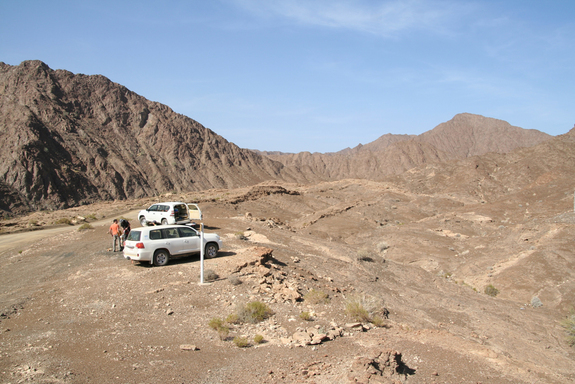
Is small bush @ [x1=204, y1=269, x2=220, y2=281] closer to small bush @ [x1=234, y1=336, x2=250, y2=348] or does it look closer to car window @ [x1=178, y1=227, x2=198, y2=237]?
car window @ [x1=178, y1=227, x2=198, y2=237]

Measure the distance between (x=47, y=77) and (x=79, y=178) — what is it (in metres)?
31.4

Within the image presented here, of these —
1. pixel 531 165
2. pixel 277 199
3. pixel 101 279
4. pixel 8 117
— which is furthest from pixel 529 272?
pixel 8 117

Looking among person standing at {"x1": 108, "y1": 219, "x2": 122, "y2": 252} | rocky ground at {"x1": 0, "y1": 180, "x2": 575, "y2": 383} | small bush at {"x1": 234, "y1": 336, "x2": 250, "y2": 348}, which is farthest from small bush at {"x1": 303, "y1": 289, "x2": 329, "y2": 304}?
person standing at {"x1": 108, "y1": 219, "x2": 122, "y2": 252}

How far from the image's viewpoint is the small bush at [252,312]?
970cm

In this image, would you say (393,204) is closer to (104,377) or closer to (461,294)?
(461,294)

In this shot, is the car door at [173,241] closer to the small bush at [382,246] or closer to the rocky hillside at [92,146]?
the small bush at [382,246]

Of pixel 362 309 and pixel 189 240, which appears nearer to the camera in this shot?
pixel 362 309

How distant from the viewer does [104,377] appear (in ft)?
21.8

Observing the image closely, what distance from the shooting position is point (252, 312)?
32.2ft

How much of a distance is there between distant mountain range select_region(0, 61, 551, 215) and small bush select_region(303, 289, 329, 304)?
5917cm

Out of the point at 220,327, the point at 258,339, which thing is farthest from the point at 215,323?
the point at 258,339

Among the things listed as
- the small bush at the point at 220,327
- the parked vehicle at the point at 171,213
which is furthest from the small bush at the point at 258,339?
the parked vehicle at the point at 171,213

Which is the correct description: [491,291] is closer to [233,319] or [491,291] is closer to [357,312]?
[357,312]

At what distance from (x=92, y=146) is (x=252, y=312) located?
82.6 meters
